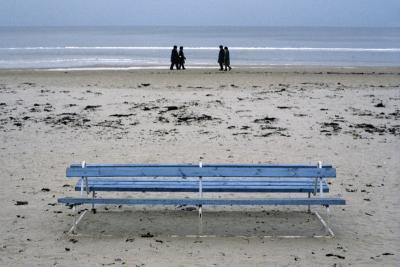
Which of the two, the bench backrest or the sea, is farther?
the sea

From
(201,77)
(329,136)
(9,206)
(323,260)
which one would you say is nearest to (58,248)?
(9,206)

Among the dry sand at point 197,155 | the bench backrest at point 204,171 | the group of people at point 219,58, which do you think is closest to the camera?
the dry sand at point 197,155

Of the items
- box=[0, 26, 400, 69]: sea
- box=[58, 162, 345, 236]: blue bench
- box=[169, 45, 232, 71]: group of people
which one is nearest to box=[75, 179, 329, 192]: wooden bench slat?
box=[58, 162, 345, 236]: blue bench

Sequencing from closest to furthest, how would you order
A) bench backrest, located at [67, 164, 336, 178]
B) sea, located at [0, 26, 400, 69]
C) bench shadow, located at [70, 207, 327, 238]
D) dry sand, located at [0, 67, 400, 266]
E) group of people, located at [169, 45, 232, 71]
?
dry sand, located at [0, 67, 400, 266]
bench backrest, located at [67, 164, 336, 178]
bench shadow, located at [70, 207, 327, 238]
group of people, located at [169, 45, 232, 71]
sea, located at [0, 26, 400, 69]

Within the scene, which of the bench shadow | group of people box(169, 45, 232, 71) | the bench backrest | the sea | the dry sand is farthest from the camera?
the sea

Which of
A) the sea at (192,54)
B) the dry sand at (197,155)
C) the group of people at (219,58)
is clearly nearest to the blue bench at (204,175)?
the dry sand at (197,155)

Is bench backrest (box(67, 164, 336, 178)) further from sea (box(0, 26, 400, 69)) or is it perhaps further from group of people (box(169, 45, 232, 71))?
sea (box(0, 26, 400, 69))

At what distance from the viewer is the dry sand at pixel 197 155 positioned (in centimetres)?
518

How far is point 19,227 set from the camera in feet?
19.1

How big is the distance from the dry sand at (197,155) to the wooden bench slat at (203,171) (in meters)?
0.73

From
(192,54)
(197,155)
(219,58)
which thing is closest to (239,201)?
(197,155)

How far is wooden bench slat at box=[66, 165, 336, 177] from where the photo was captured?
17.6 ft

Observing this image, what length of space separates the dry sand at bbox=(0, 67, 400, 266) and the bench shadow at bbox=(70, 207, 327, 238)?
24mm

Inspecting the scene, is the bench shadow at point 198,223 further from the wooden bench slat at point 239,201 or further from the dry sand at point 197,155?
the wooden bench slat at point 239,201
